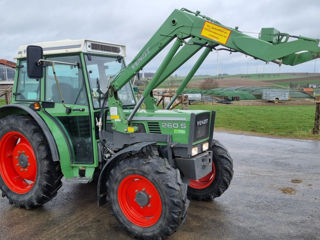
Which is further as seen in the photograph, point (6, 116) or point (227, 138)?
point (227, 138)

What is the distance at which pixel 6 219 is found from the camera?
3.96m

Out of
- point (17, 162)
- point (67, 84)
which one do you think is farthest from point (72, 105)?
point (17, 162)

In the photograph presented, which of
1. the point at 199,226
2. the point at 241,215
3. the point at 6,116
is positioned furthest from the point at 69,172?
the point at 241,215

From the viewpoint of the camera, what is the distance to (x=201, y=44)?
145 inches

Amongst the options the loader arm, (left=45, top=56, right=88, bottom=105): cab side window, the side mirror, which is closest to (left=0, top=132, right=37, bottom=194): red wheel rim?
(left=45, top=56, right=88, bottom=105): cab side window

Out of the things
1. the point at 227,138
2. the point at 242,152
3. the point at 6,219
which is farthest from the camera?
the point at 227,138

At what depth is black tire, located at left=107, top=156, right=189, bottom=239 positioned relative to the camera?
10.3 feet

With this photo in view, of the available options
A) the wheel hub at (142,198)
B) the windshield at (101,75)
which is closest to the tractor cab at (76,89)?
the windshield at (101,75)

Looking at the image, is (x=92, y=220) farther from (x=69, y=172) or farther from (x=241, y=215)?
(x=241, y=215)

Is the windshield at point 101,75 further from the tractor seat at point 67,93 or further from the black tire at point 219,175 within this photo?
the black tire at point 219,175

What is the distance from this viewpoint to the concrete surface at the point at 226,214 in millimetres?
3541

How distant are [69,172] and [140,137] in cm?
121

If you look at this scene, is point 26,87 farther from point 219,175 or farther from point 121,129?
point 219,175

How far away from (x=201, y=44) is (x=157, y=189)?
1.96 m
